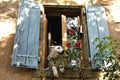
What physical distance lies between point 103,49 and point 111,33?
4.74 ft

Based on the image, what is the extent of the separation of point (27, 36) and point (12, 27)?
1.86 ft

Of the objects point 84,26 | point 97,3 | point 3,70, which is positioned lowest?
point 3,70

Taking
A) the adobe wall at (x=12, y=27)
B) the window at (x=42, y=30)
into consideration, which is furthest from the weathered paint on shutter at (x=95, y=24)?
the adobe wall at (x=12, y=27)

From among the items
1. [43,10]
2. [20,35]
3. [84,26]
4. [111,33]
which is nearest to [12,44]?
[20,35]

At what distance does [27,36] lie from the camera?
6391 mm

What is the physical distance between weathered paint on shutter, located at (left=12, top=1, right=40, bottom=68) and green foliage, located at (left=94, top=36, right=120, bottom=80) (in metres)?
1.32

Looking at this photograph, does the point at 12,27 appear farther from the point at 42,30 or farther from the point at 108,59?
the point at 108,59

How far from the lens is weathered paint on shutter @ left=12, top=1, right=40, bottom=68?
602cm

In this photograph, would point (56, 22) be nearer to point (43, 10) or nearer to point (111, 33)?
point (43, 10)

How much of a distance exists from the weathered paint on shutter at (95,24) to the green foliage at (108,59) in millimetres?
413

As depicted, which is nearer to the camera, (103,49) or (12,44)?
(103,49)

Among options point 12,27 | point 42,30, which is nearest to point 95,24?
point 42,30

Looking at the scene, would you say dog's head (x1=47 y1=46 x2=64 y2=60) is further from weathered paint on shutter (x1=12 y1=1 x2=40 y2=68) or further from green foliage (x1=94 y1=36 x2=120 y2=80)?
green foliage (x1=94 y1=36 x2=120 y2=80)

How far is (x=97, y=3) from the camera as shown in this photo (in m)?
7.31
